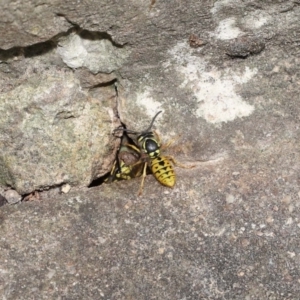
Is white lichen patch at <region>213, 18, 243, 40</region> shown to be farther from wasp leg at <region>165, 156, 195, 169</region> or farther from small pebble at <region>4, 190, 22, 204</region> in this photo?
small pebble at <region>4, 190, 22, 204</region>

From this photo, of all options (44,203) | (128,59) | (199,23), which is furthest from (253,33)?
(44,203)

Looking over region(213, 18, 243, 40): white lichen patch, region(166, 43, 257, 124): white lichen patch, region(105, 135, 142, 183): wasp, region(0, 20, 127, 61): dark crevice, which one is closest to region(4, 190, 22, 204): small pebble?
region(105, 135, 142, 183): wasp

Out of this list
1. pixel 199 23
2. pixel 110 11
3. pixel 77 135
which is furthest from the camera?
pixel 77 135

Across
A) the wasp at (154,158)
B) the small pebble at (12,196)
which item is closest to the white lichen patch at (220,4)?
the wasp at (154,158)

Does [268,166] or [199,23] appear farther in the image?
[268,166]

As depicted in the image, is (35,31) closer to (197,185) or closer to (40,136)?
(40,136)

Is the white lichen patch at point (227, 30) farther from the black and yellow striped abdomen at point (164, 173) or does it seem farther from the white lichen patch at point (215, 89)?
A: the black and yellow striped abdomen at point (164, 173)

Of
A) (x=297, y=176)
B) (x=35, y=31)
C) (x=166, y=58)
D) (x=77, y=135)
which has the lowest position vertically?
(x=297, y=176)
